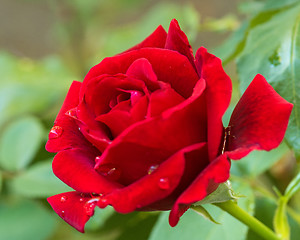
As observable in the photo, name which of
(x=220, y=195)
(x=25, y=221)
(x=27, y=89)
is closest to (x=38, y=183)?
(x=25, y=221)

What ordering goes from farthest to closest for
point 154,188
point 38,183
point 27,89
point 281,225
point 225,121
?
point 27,89, point 38,183, point 225,121, point 281,225, point 154,188

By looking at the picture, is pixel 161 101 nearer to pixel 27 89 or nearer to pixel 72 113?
pixel 72 113

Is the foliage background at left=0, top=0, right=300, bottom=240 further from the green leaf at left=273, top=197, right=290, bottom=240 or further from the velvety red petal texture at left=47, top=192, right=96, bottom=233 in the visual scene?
the velvety red petal texture at left=47, top=192, right=96, bottom=233

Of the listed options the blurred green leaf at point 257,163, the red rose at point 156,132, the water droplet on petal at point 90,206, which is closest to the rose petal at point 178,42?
the red rose at point 156,132

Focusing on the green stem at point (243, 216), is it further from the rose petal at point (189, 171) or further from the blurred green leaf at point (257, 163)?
the blurred green leaf at point (257, 163)

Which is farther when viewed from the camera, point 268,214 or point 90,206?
point 268,214

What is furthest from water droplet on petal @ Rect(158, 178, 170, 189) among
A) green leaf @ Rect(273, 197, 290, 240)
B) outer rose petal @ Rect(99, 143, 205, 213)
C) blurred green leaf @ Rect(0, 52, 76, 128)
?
blurred green leaf @ Rect(0, 52, 76, 128)
